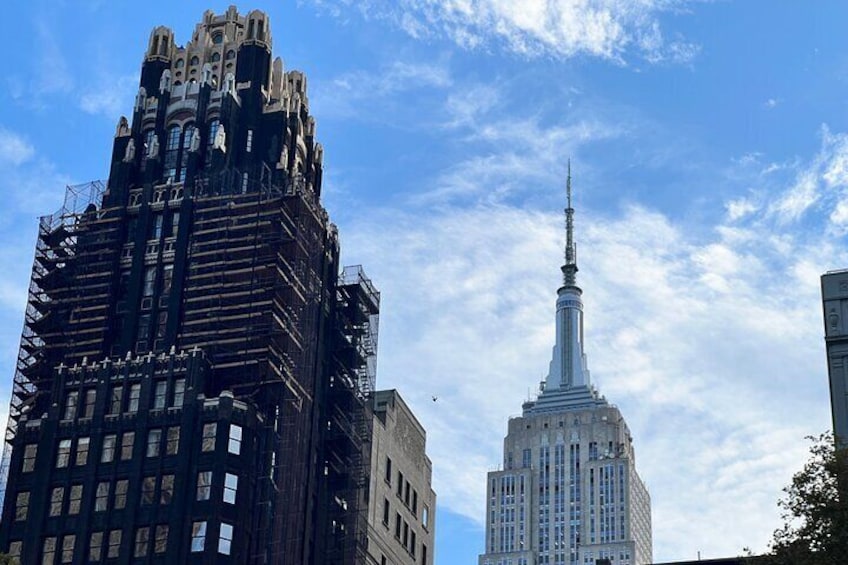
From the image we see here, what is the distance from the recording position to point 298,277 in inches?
5906

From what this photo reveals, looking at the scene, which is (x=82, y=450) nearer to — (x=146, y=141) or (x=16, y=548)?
(x=16, y=548)

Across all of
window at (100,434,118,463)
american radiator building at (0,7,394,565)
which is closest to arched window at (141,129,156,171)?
american radiator building at (0,7,394,565)

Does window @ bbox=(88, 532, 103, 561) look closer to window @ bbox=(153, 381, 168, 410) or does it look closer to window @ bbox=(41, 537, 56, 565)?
window @ bbox=(41, 537, 56, 565)

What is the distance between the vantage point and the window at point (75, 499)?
135750 mm

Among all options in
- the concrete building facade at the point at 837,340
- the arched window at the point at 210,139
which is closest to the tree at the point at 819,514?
the concrete building facade at the point at 837,340

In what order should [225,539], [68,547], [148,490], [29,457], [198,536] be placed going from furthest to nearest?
1. [29,457]
2. [148,490]
3. [68,547]
4. [225,539]
5. [198,536]

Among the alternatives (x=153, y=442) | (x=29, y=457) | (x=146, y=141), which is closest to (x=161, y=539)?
(x=153, y=442)

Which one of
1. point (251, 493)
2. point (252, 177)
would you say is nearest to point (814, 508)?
point (251, 493)

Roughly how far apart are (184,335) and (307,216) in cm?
1717

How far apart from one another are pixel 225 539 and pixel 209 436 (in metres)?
9.66

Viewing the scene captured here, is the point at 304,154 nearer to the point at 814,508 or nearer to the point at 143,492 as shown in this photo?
the point at 143,492

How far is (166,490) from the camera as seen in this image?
13400cm

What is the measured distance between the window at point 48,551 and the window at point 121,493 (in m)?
5.93

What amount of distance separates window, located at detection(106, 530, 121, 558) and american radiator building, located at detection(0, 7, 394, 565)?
12cm
